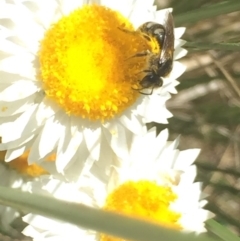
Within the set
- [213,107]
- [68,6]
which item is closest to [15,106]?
[68,6]

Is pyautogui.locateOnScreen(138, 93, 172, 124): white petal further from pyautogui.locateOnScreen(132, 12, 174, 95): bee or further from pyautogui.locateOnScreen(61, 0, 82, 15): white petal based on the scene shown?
pyautogui.locateOnScreen(61, 0, 82, 15): white petal

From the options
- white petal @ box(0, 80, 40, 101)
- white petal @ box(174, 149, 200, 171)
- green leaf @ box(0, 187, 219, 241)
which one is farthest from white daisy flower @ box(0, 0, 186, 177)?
green leaf @ box(0, 187, 219, 241)

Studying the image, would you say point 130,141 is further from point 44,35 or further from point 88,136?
point 44,35

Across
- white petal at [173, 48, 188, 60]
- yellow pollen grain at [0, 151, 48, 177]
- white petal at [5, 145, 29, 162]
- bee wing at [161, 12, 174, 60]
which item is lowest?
white petal at [5, 145, 29, 162]

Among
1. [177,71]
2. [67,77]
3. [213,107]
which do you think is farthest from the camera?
[213,107]

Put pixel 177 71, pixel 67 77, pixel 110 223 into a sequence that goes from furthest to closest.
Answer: pixel 177 71
pixel 67 77
pixel 110 223

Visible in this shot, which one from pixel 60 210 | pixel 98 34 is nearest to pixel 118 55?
pixel 98 34

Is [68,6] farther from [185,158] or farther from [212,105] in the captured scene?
[212,105]
